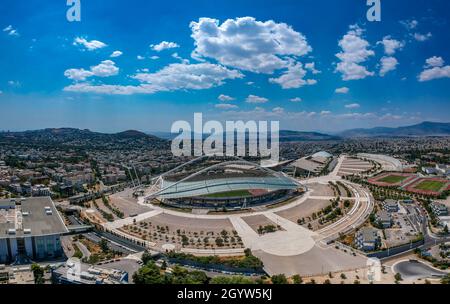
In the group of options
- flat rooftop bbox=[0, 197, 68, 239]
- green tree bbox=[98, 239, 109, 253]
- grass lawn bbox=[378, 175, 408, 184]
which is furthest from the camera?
grass lawn bbox=[378, 175, 408, 184]

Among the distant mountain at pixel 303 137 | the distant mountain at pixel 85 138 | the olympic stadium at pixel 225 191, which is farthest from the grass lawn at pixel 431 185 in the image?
the distant mountain at pixel 303 137

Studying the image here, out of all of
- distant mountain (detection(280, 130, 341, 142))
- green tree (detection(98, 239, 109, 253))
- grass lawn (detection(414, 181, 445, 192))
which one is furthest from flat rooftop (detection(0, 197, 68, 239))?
distant mountain (detection(280, 130, 341, 142))

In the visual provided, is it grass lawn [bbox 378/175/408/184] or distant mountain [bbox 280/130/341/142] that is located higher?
distant mountain [bbox 280/130/341/142]

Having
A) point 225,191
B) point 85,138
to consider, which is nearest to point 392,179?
point 225,191

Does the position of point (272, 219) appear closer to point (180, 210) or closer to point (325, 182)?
point (180, 210)

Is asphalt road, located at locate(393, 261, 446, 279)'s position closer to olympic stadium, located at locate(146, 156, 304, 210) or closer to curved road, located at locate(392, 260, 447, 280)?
curved road, located at locate(392, 260, 447, 280)

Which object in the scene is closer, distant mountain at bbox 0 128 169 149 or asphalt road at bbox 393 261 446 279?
asphalt road at bbox 393 261 446 279

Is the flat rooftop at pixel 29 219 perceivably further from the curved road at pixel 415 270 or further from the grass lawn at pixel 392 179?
the grass lawn at pixel 392 179
